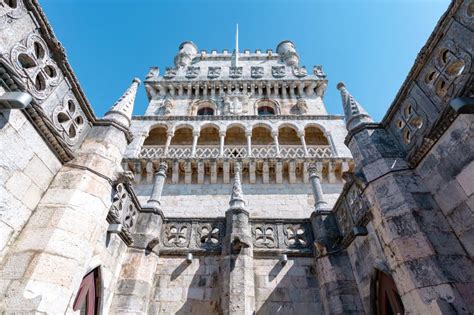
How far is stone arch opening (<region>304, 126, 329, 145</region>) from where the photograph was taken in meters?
17.1

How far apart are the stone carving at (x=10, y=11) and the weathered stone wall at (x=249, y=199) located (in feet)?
28.1

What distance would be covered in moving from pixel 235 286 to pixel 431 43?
5.97 metres

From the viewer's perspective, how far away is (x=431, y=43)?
4.29 metres

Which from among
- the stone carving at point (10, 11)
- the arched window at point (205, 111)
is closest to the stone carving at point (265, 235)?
the stone carving at point (10, 11)

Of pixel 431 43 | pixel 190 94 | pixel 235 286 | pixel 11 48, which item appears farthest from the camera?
pixel 190 94

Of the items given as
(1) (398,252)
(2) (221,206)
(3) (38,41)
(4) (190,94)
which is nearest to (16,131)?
(3) (38,41)

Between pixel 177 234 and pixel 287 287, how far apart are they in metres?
3.24

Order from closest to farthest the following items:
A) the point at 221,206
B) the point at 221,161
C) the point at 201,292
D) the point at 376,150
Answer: the point at 376,150 → the point at 201,292 → the point at 221,206 → the point at 221,161

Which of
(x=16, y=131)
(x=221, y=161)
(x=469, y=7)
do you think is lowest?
(x=16, y=131)

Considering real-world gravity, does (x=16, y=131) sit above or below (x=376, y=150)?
below

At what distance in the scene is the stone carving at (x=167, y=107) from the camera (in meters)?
18.2

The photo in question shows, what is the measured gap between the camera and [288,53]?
86.7 ft

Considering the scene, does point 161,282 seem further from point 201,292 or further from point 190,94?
point 190,94

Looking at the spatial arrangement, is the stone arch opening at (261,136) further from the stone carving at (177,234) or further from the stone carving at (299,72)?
the stone carving at (177,234)
